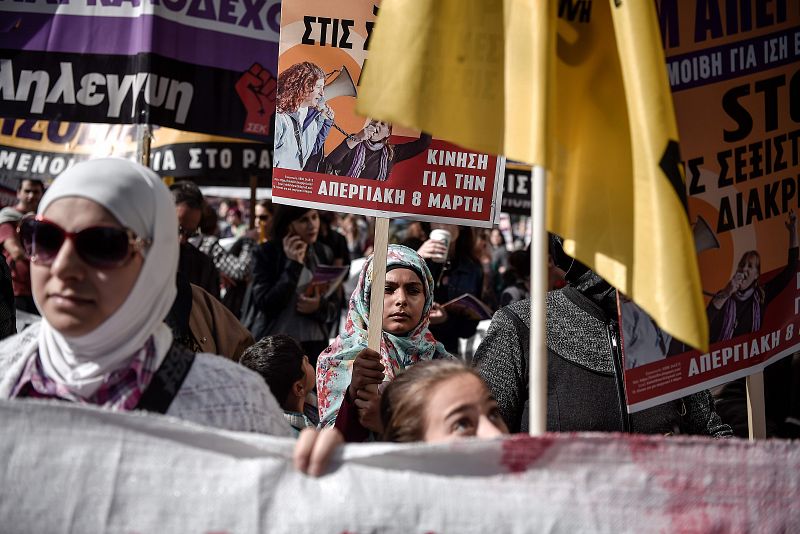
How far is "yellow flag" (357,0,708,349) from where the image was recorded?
2.40 metres

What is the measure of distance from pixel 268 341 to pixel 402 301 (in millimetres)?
622

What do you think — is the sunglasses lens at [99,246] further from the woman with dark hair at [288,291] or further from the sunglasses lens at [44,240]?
the woman with dark hair at [288,291]

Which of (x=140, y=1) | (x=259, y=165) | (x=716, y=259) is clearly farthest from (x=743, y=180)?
(x=259, y=165)

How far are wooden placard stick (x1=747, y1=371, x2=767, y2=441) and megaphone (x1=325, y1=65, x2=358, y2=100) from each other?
182 centimetres

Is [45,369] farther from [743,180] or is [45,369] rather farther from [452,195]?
[743,180]

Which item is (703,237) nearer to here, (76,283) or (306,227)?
(76,283)

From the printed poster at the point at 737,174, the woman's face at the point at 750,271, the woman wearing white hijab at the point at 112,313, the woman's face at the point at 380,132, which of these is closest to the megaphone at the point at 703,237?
the printed poster at the point at 737,174

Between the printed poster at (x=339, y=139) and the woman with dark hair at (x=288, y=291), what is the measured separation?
2837mm

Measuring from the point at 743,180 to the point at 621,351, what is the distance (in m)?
0.76

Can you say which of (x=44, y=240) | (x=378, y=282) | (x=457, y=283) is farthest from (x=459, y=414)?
(x=457, y=283)

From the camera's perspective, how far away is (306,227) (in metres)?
7.12

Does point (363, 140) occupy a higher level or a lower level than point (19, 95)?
lower

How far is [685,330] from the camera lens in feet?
7.68

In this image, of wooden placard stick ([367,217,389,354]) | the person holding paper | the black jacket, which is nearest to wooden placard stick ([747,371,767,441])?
the black jacket
